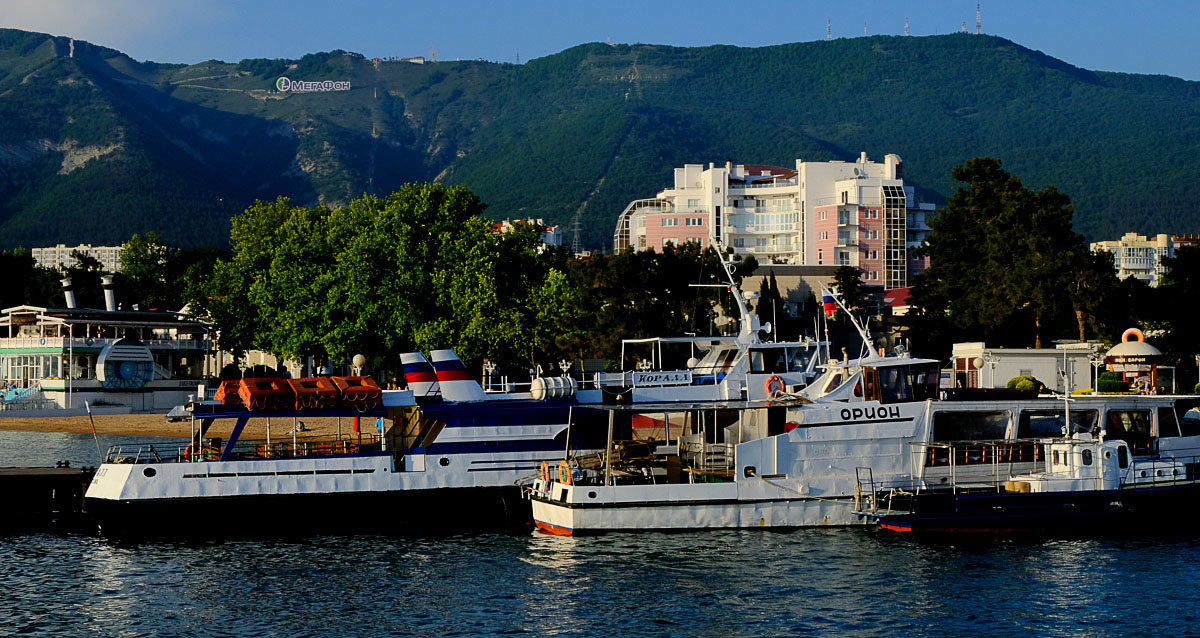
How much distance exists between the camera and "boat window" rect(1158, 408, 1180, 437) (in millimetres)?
36812

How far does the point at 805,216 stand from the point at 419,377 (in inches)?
4194

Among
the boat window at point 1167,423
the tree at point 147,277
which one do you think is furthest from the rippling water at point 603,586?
the tree at point 147,277

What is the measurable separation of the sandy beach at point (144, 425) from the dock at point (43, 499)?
26391mm

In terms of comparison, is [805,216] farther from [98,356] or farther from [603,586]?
[603,586]

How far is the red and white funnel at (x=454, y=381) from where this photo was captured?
3747 cm

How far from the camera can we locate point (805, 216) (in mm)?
140750

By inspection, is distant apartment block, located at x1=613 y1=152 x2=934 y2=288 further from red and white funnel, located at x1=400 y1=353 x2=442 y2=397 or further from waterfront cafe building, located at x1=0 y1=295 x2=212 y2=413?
red and white funnel, located at x1=400 y1=353 x2=442 y2=397

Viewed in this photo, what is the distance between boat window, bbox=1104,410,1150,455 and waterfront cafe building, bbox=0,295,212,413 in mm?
63191

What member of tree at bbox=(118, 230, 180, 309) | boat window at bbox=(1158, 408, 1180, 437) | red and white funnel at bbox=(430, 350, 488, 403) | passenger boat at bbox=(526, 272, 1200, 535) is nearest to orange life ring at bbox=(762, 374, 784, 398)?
passenger boat at bbox=(526, 272, 1200, 535)

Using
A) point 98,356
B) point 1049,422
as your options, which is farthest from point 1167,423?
point 98,356

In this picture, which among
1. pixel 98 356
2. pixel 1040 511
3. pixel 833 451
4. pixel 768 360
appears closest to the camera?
pixel 1040 511

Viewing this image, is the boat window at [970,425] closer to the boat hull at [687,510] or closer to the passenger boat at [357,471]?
the boat hull at [687,510]

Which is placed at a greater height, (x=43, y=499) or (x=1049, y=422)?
(x=1049, y=422)

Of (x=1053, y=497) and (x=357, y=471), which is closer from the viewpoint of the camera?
(x=1053, y=497)
